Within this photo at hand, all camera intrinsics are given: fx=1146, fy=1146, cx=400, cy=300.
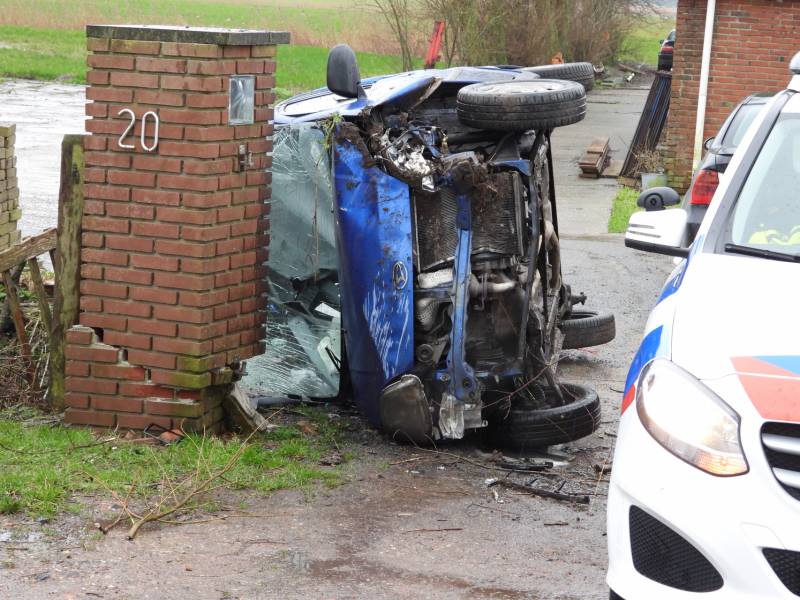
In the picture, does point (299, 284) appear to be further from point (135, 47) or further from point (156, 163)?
point (135, 47)

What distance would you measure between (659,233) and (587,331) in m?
2.74

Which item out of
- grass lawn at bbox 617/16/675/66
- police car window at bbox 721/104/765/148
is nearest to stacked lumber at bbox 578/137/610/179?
police car window at bbox 721/104/765/148

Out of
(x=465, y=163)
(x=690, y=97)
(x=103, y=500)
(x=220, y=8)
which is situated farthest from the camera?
(x=220, y=8)

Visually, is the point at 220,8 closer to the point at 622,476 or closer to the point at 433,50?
the point at 433,50

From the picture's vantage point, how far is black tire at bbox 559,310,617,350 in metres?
6.94

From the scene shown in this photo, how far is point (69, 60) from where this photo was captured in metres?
32.6

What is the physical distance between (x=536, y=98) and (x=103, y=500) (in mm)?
2651

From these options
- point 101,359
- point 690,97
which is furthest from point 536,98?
point 690,97

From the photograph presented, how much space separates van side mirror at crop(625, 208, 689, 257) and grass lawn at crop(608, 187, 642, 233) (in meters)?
7.67

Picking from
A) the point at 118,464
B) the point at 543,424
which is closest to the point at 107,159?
the point at 118,464

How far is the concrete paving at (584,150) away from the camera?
13.4m

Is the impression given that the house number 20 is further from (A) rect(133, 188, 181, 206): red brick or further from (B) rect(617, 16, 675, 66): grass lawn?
(B) rect(617, 16, 675, 66): grass lawn

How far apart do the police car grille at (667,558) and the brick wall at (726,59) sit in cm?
1354

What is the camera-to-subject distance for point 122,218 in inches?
206
